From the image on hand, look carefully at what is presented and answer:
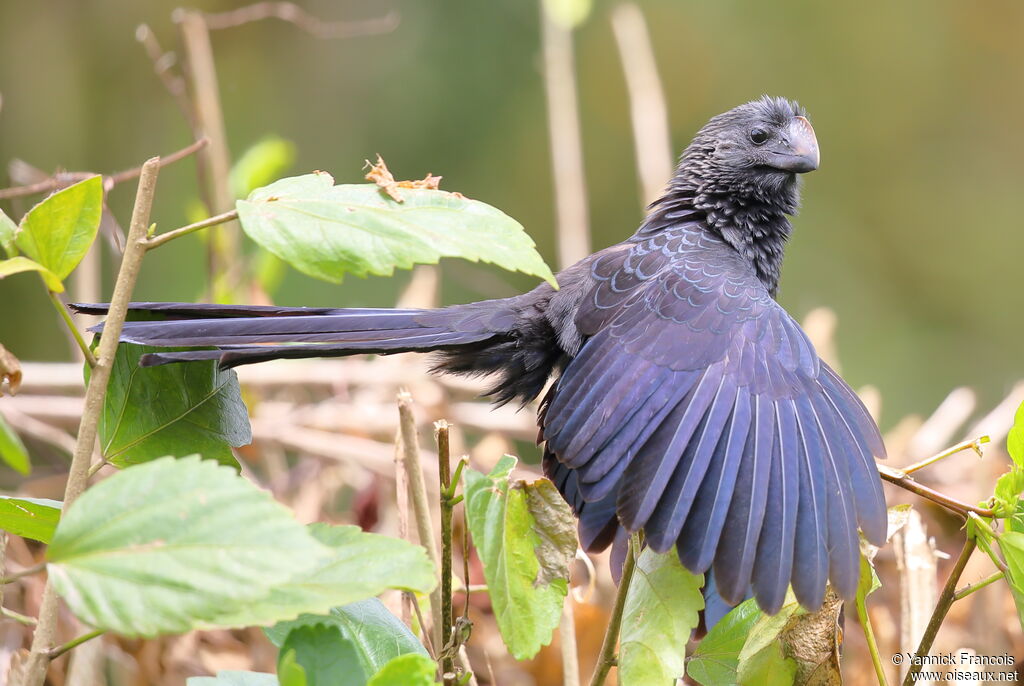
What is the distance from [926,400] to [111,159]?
4.99 m

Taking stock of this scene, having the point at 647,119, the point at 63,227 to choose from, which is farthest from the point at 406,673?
the point at 647,119

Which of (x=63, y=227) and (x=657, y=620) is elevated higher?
(x=63, y=227)

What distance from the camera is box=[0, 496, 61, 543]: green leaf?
103cm

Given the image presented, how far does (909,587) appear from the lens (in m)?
1.56

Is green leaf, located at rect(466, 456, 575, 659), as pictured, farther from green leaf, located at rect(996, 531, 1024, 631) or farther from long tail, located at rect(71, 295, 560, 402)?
green leaf, located at rect(996, 531, 1024, 631)

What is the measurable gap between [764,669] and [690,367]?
0.63 meters

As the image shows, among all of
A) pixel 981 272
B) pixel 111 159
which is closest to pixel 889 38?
pixel 981 272

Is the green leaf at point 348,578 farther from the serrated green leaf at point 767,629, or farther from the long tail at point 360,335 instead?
the serrated green leaf at point 767,629

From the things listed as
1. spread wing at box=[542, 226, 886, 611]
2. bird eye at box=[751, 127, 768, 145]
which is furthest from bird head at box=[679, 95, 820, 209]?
spread wing at box=[542, 226, 886, 611]

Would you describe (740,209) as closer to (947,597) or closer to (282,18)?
(947,597)

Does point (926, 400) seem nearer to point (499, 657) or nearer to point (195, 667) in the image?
point (499, 657)

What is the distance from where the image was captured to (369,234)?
0.92m

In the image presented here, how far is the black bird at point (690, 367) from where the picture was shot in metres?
1.27

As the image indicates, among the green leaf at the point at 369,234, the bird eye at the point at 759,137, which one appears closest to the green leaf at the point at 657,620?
the green leaf at the point at 369,234
